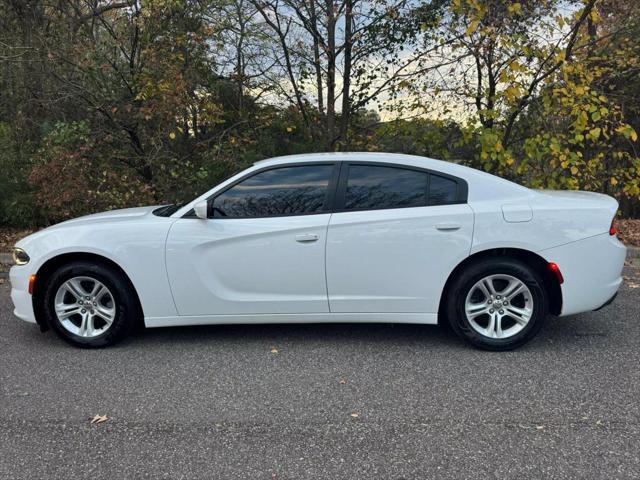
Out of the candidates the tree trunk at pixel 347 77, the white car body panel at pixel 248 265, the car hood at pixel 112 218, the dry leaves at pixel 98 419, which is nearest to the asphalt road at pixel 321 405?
the dry leaves at pixel 98 419

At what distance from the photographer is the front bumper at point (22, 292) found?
171 inches

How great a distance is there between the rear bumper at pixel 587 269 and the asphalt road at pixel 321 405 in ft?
1.34

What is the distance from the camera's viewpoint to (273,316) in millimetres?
4316

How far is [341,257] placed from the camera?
419 cm

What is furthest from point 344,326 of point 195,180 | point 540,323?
point 195,180

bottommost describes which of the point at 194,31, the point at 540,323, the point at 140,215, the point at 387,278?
the point at 540,323

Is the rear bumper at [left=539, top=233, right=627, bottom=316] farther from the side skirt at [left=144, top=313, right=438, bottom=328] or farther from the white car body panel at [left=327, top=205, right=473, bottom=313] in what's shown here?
the side skirt at [left=144, top=313, right=438, bottom=328]

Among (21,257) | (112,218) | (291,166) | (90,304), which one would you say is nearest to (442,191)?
(291,166)

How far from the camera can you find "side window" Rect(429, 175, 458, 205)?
4.27 m

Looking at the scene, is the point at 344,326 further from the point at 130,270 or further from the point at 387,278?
the point at 130,270

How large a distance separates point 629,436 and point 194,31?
305 inches

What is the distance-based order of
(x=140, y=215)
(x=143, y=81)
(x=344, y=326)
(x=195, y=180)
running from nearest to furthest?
(x=140, y=215)
(x=344, y=326)
(x=143, y=81)
(x=195, y=180)

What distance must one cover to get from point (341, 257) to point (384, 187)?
0.67 m

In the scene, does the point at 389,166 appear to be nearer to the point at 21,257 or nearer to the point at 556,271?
the point at 556,271
